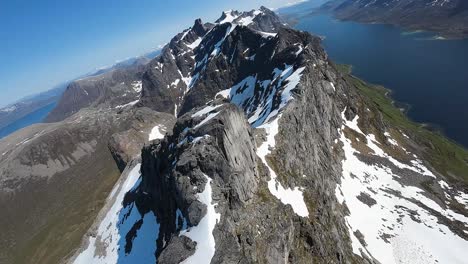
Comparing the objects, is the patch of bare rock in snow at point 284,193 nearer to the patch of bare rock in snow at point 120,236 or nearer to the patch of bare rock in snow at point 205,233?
the patch of bare rock in snow at point 205,233

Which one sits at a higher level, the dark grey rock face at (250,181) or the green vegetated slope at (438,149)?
the dark grey rock face at (250,181)

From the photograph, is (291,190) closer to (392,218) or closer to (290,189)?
(290,189)

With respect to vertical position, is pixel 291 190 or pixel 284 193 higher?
pixel 284 193

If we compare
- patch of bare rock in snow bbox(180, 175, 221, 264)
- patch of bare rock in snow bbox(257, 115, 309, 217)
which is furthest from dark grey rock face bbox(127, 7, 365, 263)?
patch of bare rock in snow bbox(257, 115, 309, 217)

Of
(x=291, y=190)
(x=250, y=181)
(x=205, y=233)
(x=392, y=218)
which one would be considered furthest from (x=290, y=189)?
(x=392, y=218)

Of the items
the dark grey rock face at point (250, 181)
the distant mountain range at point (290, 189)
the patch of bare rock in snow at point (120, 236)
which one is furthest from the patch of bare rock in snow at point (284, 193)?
the patch of bare rock in snow at point (120, 236)

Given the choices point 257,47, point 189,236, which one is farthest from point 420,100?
point 189,236

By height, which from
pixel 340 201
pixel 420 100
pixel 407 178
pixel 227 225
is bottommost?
pixel 420 100

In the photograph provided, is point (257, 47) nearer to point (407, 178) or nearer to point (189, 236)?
point (407, 178)
